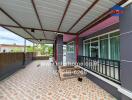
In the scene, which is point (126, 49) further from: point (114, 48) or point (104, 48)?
point (104, 48)

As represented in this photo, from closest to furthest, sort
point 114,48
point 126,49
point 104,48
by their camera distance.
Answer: point 126,49 < point 114,48 < point 104,48

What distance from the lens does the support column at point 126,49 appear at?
106 inches

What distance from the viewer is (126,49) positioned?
282cm

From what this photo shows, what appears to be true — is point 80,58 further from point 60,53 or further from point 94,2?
point 94,2

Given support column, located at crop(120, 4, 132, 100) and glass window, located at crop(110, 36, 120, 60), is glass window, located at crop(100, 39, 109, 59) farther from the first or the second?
support column, located at crop(120, 4, 132, 100)

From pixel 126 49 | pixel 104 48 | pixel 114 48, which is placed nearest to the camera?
pixel 126 49

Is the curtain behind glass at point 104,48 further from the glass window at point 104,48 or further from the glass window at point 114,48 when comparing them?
the glass window at point 114,48

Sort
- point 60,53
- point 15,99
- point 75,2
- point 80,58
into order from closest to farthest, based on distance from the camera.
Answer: point 75,2 → point 15,99 → point 80,58 → point 60,53

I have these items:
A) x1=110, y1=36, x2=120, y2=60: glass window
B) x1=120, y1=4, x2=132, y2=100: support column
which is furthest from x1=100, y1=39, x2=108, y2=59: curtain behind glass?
x1=120, y1=4, x2=132, y2=100: support column

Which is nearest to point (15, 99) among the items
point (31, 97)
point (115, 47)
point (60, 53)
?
point (31, 97)

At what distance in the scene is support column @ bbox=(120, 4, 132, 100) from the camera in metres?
2.69

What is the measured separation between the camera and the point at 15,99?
→ 346 centimetres

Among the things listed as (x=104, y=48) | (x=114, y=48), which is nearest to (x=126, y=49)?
(x=114, y=48)

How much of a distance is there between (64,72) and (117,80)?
11.2 feet
